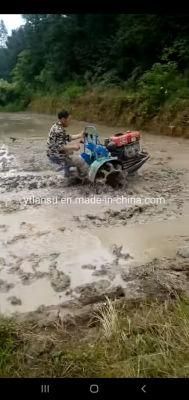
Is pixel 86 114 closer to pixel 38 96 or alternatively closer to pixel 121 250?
pixel 38 96

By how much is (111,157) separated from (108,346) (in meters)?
3.52

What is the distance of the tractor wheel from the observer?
5.35m

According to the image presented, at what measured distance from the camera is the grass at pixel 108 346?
1.70 metres

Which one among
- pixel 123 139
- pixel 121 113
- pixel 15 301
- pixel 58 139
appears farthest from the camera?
pixel 121 113

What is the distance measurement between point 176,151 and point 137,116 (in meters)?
3.32

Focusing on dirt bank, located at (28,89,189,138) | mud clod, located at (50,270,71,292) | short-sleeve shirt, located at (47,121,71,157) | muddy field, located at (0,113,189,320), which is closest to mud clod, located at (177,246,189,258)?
muddy field, located at (0,113,189,320)

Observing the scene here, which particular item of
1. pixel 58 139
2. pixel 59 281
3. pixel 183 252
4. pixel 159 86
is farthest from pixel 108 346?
pixel 159 86

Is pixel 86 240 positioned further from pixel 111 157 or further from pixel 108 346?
pixel 108 346

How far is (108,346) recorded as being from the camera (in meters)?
2.03

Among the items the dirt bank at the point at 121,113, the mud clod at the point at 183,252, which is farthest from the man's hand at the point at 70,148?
the dirt bank at the point at 121,113

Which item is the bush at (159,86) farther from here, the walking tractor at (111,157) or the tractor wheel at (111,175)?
the tractor wheel at (111,175)

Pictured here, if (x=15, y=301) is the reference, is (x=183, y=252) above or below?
above

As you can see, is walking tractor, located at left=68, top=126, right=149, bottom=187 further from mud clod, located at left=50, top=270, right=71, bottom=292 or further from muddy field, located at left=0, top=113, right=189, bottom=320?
mud clod, located at left=50, top=270, right=71, bottom=292

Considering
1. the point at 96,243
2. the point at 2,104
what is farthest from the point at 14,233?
the point at 2,104
